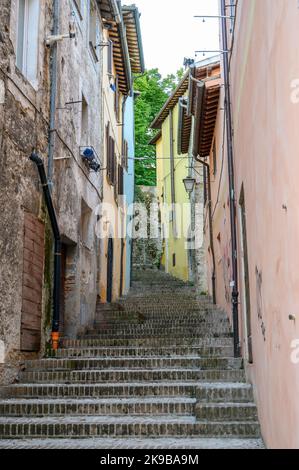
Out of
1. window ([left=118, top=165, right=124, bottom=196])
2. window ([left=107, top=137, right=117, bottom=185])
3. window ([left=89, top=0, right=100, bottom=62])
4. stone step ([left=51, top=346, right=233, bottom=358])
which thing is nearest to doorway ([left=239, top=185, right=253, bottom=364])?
stone step ([left=51, top=346, right=233, bottom=358])

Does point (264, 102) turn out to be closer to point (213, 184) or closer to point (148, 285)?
point (213, 184)

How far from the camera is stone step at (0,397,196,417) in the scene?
6.70m

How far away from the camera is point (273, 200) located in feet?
14.1

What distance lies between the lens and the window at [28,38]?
28.4 feet

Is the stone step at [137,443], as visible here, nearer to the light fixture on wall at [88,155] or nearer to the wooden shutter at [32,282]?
the wooden shutter at [32,282]

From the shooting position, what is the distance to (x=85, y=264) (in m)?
12.0

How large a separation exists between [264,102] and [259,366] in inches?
105

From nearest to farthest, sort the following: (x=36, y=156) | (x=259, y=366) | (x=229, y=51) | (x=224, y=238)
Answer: (x=259, y=366)
(x=36, y=156)
(x=229, y=51)
(x=224, y=238)

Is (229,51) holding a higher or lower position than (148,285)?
higher

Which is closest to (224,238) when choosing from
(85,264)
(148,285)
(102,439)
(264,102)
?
(85,264)

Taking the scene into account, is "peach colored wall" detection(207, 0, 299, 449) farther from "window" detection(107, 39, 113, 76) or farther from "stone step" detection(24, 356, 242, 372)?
"window" detection(107, 39, 113, 76)
